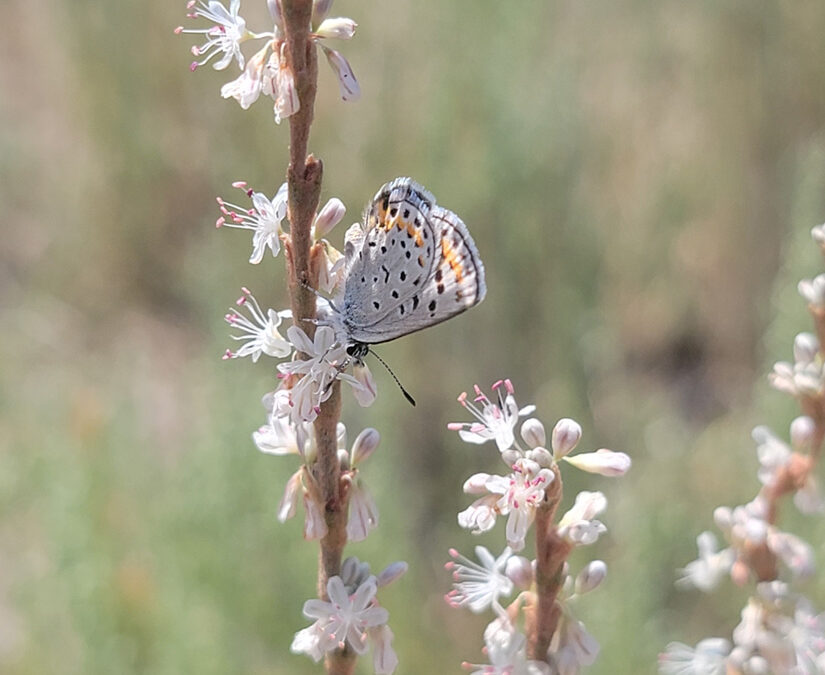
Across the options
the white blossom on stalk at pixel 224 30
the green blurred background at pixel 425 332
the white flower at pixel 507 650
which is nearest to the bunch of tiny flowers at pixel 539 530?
the white flower at pixel 507 650

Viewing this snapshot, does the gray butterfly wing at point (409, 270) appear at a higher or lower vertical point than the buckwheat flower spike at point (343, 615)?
higher

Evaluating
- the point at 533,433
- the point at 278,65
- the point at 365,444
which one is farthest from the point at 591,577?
the point at 278,65

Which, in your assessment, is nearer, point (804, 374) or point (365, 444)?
A: point (365, 444)

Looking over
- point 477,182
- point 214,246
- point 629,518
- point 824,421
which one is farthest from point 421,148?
point 824,421

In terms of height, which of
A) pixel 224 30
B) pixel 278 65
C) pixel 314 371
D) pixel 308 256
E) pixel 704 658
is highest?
pixel 224 30

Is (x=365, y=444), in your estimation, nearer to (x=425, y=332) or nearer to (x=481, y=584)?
(x=481, y=584)

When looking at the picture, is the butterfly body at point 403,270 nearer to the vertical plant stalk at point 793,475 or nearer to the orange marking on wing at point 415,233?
the orange marking on wing at point 415,233

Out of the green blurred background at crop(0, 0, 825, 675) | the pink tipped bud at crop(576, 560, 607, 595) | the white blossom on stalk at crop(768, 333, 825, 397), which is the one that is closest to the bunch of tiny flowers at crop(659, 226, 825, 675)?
the white blossom on stalk at crop(768, 333, 825, 397)
